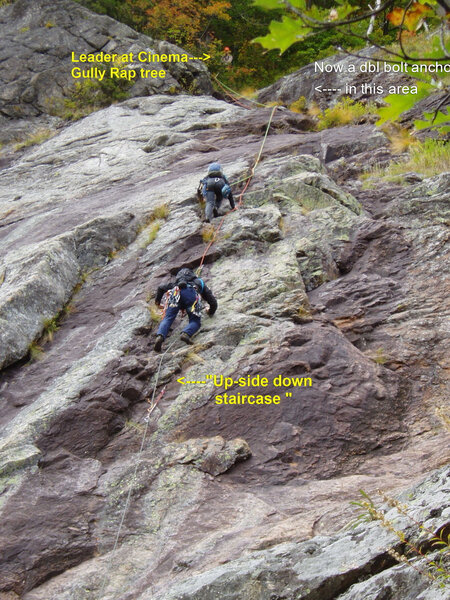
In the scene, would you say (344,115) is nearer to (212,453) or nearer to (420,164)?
(420,164)

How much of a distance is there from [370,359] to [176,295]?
271 cm

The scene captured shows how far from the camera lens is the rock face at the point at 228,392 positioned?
15.4 feet

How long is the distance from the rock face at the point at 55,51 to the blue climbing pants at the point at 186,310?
14871mm

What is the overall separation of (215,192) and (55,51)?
1441 cm

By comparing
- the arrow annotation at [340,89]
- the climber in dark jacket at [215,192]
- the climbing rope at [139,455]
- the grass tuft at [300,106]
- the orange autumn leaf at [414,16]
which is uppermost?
the arrow annotation at [340,89]

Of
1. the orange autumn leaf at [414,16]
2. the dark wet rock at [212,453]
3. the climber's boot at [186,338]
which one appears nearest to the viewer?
the orange autumn leaf at [414,16]

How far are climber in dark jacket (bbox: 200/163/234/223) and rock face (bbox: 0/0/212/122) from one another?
11.4 meters

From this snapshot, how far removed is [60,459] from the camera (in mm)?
6148

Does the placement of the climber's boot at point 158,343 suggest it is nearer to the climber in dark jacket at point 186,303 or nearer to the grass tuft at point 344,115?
the climber in dark jacket at point 186,303

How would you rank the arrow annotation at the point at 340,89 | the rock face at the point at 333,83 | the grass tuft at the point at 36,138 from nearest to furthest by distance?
the grass tuft at the point at 36,138, the rock face at the point at 333,83, the arrow annotation at the point at 340,89

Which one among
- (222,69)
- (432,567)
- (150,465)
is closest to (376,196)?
(150,465)

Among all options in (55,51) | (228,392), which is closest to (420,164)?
(228,392)

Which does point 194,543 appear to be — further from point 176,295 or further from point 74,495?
point 176,295

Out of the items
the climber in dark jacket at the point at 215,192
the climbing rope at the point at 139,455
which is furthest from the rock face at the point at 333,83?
the climbing rope at the point at 139,455
